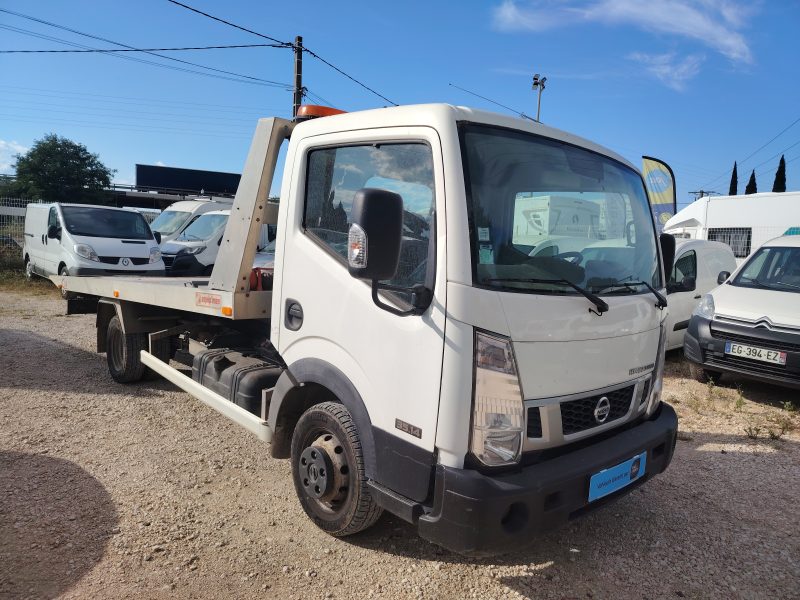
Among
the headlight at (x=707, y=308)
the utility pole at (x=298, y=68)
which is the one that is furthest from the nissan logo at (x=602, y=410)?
the utility pole at (x=298, y=68)

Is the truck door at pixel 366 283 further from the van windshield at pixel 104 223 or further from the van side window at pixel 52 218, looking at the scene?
the van side window at pixel 52 218

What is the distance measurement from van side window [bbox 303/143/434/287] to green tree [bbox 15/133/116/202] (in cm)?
3847

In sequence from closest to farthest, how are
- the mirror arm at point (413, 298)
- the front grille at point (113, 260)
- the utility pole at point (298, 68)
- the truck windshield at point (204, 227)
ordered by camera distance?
the mirror arm at point (413, 298), the front grille at point (113, 260), the truck windshield at point (204, 227), the utility pole at point (298, 68)

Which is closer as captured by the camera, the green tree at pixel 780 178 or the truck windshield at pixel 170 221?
the truck windshield at pixel 170 221

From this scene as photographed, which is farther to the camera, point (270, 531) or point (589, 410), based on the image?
point (270, 531)

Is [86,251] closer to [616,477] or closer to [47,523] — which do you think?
[47,523]

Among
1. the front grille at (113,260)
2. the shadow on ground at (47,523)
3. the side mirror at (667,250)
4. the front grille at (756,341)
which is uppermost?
the side mirror at (667,250)

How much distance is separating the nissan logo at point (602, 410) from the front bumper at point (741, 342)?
3.87 meters

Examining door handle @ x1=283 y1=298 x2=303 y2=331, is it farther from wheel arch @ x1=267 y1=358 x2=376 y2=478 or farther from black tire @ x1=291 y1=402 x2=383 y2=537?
black tire @ x1=291 y1=402 x2=383 y2=537

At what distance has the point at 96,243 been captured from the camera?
10969 mm

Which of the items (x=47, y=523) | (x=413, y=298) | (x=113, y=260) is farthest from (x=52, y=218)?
(x=413, y=298)

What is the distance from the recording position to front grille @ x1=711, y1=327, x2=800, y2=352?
5.44 m

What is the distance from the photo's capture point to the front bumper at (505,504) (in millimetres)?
2164

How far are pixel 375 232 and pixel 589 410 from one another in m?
1.37
